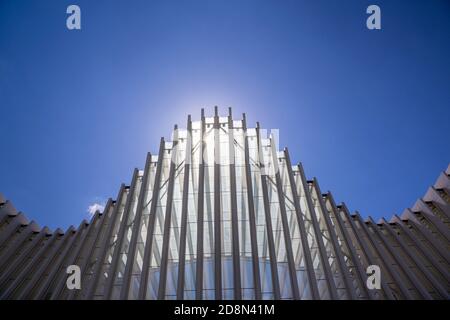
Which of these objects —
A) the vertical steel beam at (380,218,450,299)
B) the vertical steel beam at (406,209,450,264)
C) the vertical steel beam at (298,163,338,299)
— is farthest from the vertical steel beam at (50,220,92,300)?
the vertical steel beam at (406,209,450,264)

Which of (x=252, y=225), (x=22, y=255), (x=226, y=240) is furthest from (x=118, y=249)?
(x=22, y=255)

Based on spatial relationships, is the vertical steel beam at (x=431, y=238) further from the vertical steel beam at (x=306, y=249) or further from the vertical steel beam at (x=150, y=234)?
the vertical steel beam at (x=150, y=234)

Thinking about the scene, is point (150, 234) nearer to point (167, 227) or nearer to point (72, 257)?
point (167, 227)

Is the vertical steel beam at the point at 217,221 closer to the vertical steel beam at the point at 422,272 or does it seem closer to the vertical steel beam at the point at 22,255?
the vertical steel beam at the point at 422,272

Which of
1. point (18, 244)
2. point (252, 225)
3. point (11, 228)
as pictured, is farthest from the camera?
point (11, 228)

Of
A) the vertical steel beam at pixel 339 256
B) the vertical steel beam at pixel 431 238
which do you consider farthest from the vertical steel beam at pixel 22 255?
the vertical steel beam at pixel 431 238

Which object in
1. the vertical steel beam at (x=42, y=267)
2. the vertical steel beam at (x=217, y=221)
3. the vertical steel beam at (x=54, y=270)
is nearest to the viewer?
the vertical steel beam at (x=217, y=221)

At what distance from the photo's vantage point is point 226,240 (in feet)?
53.9

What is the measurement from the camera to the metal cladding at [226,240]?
13906 mm

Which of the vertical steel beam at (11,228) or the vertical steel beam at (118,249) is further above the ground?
the vertical steel beam at (11,228)

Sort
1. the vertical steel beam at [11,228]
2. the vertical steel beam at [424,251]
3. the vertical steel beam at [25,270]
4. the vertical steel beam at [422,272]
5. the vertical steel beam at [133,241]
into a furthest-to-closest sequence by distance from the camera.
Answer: the vertical steel beam at [11,228] < the vertical steel beam at [424,251] < the vertical steel beam at [25,270] < the vertical steel beam at [422,272] < the vertical steel beam at [133,241]

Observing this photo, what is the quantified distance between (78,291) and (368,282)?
10393 mm

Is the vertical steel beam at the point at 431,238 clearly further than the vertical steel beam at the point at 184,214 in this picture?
Yes

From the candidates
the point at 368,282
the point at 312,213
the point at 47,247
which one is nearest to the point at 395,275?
the point at 368,282
